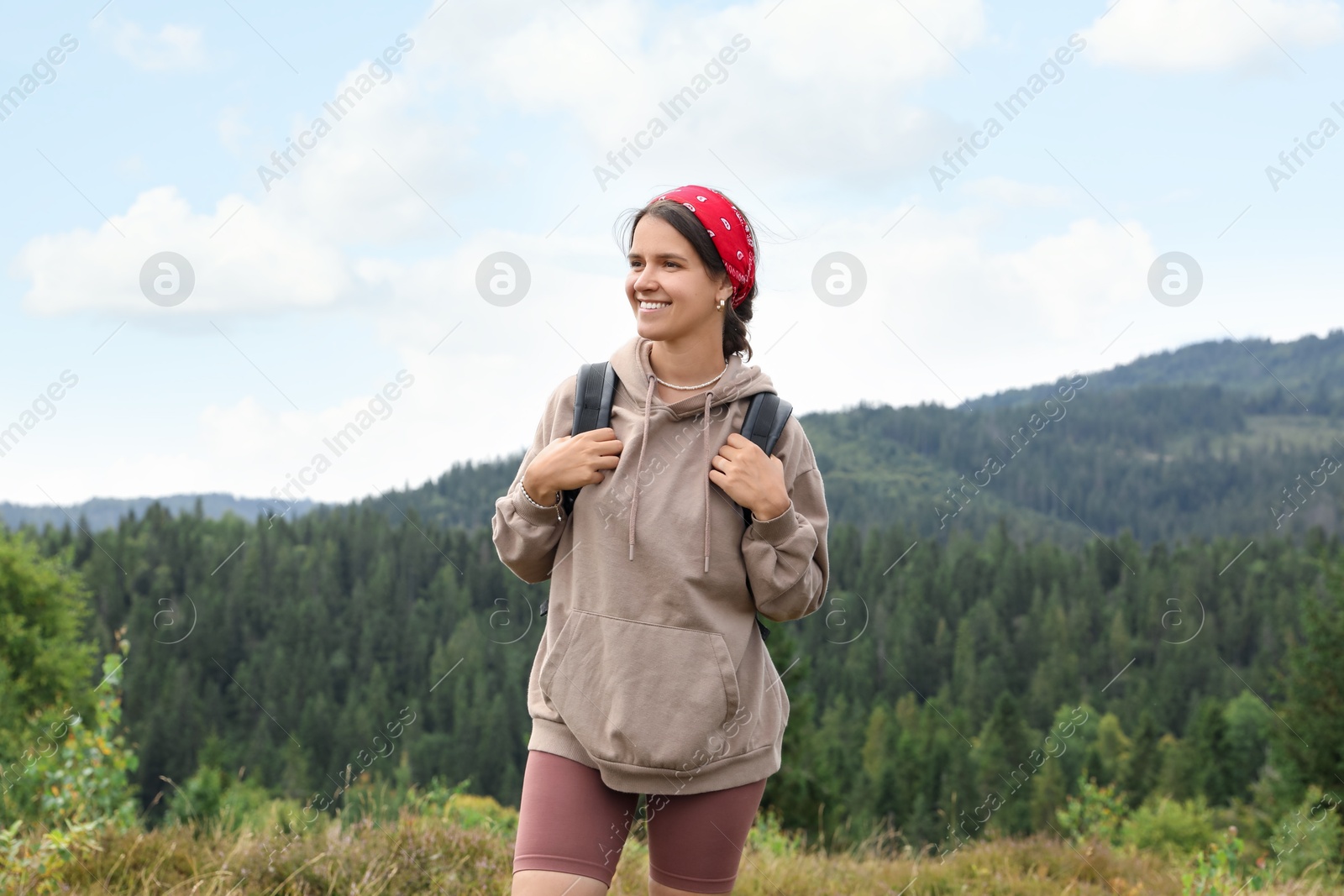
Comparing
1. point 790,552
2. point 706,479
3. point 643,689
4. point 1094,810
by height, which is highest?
point 706,479

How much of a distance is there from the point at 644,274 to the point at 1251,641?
101840 mm

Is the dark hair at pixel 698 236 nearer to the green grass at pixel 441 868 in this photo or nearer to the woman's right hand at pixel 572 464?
the woman's right hand at pixel 572 464

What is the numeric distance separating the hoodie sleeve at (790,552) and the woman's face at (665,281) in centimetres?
40

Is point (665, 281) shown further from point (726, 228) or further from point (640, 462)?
point (640, 462)

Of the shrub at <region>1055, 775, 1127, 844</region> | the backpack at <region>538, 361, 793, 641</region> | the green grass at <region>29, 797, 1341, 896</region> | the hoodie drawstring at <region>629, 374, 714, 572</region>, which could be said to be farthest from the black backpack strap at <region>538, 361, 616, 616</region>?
the shrub at <region>1055, 775, 1127, 844</region>

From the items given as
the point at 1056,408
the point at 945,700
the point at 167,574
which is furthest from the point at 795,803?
the point at 167,574

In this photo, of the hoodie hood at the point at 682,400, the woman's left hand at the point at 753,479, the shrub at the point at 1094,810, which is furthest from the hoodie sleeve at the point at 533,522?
the shrub at the point at 1094,810

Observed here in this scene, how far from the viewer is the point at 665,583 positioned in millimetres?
2633

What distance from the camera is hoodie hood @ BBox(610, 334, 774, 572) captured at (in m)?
2.70

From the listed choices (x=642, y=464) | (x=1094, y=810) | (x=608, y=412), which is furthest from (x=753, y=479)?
(x=1094, y=810)

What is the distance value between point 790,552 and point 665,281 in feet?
2.37

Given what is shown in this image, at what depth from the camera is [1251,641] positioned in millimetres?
91438

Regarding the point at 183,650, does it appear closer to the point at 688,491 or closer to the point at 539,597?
the point at 539,597

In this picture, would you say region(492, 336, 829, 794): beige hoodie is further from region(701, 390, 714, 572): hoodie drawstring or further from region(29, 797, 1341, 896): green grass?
region(29, 797, 1341, 896): green grass
